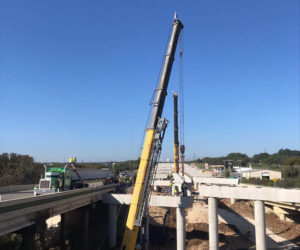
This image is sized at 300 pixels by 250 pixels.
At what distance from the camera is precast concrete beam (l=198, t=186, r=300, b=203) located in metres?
22.2

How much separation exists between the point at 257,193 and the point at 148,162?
12452 mm

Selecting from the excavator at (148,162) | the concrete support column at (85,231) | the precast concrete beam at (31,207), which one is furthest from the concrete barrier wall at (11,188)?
the excavator at (148,162)

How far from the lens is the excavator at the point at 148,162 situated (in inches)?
664

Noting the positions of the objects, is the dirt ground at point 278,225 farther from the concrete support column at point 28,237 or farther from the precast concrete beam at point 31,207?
the concrete support column at point 28,237

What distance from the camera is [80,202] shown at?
2323 centimetres

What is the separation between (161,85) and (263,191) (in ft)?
45.9

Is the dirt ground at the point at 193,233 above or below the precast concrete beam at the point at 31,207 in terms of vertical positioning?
below

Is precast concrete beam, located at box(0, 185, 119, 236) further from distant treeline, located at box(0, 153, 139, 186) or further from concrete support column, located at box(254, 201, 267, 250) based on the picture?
distant treeline, located at box(0, 153, 139, 186)

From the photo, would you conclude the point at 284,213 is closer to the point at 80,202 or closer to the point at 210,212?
the point at 210,212

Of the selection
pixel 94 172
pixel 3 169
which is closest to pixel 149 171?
pixel 3 169

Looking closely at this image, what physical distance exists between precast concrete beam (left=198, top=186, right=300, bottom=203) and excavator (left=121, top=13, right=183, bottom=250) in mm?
9501

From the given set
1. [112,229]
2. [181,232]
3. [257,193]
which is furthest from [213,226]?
[112,229]

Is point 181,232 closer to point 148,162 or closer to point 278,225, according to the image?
point 148,162

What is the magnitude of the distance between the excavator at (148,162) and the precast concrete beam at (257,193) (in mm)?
9501
